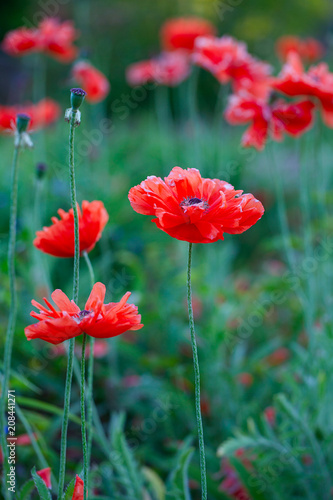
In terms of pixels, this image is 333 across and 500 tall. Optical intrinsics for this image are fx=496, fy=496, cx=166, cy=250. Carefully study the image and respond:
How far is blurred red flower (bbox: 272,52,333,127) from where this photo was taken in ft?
4.32

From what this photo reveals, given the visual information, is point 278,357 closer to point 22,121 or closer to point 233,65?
point 233,65

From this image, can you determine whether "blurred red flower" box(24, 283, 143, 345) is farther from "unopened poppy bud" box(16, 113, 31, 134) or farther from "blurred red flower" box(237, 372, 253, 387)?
"blurred red flower" box(237, 372, 253, 387)

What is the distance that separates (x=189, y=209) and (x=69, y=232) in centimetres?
25

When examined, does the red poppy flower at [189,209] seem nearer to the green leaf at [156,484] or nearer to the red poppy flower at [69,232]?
the red poppy flower at [69,232]

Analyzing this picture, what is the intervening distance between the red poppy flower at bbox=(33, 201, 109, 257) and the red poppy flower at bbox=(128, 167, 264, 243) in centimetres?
16

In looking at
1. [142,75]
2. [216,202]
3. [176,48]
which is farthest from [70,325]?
[176,48]

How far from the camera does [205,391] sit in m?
1.84

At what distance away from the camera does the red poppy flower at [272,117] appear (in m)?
1.37

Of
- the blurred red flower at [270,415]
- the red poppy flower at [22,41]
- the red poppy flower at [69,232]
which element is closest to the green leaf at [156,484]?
the blurred red flower at [270,415]

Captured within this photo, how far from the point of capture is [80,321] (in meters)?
0.72

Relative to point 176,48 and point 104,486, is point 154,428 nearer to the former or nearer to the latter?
point 104,486

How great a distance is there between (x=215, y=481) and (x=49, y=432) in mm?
541

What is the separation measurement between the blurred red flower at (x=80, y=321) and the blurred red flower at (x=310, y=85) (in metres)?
0.87

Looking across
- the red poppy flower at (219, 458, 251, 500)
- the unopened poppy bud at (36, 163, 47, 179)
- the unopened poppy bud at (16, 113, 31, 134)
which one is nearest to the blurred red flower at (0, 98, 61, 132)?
the unopened poppy bud at (36, 163, 47, 179)
